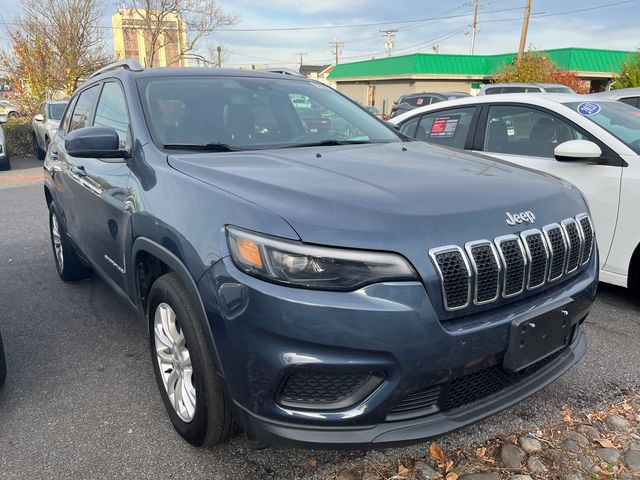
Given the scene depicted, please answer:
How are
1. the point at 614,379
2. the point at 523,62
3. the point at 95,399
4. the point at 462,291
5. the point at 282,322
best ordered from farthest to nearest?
the point at 523,62 < the point at 614,379 < the point at 95,399 < the point at 462,291 < the point at 282,322

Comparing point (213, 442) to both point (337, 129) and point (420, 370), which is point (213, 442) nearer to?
point (420, 370)

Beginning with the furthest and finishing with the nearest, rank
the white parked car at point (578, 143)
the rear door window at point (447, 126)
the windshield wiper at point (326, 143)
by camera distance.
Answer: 1. the rear door window at point (447, 126)
2. the white parked car at point (578, 143)
3. the windshield wiper at point (326, 143)

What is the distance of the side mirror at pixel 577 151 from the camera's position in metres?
3.70

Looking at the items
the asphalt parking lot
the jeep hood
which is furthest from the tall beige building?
the jeep hood

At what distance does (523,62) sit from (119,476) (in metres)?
29.4

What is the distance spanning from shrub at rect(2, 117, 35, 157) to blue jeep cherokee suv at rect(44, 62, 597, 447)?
14.8 meters

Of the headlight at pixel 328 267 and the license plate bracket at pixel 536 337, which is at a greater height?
the headlight at pixel 328 267

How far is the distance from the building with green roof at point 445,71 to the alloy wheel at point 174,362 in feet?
114

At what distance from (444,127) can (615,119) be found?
56.6 inches

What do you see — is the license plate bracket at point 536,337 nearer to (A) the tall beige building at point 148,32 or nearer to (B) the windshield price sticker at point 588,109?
(B) the windshield price sticker at point 588,109

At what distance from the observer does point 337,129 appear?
323cm

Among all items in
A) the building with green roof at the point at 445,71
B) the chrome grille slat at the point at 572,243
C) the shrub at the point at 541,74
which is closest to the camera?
the chrome grille slat at the point at 572,243

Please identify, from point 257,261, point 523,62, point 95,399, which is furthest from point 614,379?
point 523,62

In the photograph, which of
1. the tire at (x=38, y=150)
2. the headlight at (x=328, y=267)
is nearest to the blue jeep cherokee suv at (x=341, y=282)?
the headlight at (x=328, y=267)
